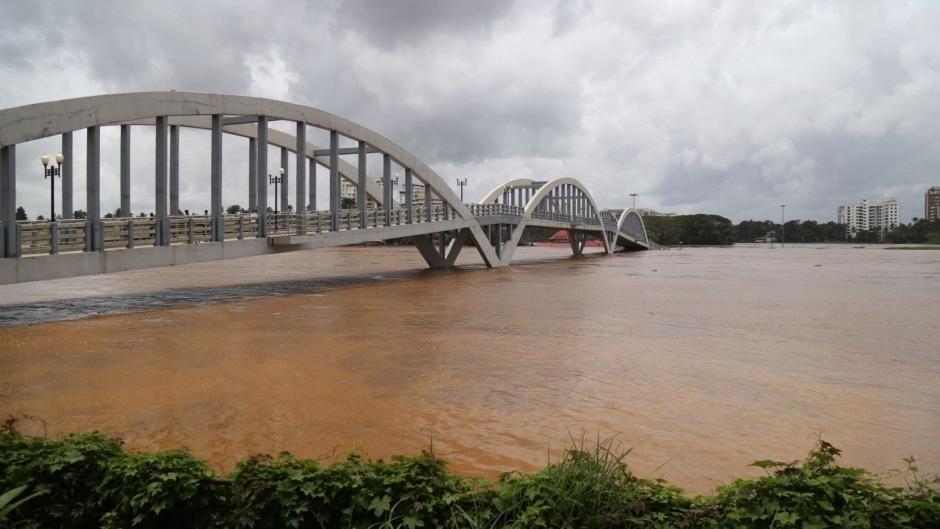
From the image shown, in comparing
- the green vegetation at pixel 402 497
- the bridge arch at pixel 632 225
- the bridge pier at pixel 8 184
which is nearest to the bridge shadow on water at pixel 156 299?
the bridge pier at pixel 8 184

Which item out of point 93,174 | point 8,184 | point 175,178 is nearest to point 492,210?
point 175,178

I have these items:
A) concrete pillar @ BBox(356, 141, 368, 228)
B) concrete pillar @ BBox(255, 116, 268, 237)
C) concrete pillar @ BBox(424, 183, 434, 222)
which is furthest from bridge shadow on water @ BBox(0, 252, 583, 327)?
concrete pillar @ BBox(424, 183, 434, 222)

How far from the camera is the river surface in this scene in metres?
6.98

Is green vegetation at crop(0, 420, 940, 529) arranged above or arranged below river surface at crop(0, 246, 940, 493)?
above

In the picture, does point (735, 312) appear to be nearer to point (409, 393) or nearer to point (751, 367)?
point (751, 367)

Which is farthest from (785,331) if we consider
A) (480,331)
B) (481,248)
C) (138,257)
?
(481,248)

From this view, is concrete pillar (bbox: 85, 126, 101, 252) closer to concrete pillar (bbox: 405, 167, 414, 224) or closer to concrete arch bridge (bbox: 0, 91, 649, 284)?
concrete arch bridge (bbox: 0, 91, 649, 284)

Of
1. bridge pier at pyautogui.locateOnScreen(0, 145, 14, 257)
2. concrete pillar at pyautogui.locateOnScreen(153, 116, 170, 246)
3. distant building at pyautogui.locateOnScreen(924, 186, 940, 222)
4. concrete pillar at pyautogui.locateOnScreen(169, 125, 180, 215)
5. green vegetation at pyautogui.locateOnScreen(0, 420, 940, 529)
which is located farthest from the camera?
distant building at pyautogui.locateOnScreen(924, 186, 940, 222)

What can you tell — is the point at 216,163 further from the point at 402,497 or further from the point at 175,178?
the point at 402,497

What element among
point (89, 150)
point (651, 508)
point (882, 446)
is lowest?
point (882, 446)

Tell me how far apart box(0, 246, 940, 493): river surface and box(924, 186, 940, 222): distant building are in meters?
199

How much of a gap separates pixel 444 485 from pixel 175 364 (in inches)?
333

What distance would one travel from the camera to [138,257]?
1791 cm

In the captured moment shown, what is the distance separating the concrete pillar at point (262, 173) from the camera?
23.0m
